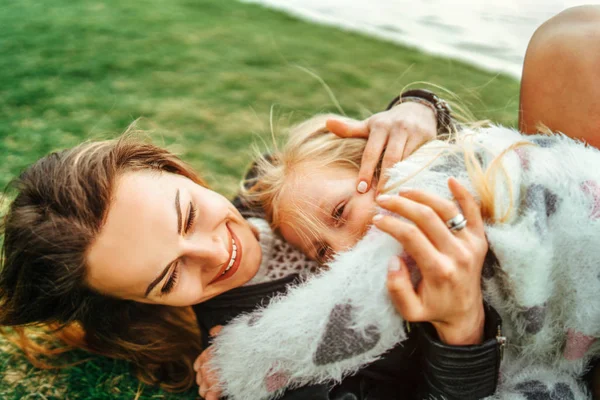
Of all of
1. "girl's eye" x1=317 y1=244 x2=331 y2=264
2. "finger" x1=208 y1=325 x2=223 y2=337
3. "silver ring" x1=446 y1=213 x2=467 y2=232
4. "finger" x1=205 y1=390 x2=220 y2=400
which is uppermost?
"silver ring" x1=446 y1=213 x2=467 y2=232

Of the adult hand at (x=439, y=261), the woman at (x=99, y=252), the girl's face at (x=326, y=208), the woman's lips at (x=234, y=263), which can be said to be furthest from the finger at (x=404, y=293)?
the woman's lips at (x=234, y=263)

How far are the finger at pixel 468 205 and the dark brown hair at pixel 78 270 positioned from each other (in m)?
0.79

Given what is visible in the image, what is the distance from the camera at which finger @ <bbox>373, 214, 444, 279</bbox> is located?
0.99 meters

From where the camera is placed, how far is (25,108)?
8.54 feet

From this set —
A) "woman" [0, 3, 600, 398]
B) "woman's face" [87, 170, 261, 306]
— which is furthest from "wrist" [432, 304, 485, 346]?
"woman's face" [87, 170, 261, 306]

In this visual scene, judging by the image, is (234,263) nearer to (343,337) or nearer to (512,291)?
(343,337)

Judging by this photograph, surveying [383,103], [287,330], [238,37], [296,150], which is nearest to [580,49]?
[296,150]

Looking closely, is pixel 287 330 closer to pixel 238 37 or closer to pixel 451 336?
pixel 451 336

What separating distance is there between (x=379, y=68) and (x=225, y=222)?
210 cm

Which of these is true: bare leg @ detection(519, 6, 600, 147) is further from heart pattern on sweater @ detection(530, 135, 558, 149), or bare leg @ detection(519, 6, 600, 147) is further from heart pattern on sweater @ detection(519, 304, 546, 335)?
heart pattern on sweater @ detection(519, 304, 546, 335)

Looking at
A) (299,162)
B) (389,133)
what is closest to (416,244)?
(389,133)

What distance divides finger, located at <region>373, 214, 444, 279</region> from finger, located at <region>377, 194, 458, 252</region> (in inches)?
0.4

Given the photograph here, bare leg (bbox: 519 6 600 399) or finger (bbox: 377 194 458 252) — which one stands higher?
bare leg (bbox: 519 6 600 399)

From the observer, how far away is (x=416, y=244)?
997mm
